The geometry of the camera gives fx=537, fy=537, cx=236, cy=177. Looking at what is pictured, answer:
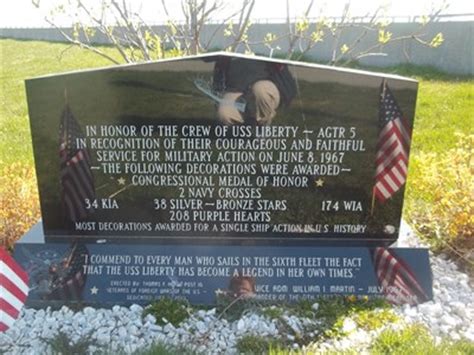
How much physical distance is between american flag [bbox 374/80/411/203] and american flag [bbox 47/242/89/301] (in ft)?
6.54

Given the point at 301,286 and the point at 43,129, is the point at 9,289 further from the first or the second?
the point at 301,286

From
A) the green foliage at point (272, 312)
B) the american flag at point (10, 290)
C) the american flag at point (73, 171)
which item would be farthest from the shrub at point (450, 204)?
the american flag at point (10, 290)

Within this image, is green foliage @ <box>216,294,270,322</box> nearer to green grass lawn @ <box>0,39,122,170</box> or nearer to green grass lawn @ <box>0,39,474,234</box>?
green grass lawn @ <box>0,39,474,234</box>

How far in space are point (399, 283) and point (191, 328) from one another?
1.38 metres

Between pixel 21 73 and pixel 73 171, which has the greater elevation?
pixel 73 171

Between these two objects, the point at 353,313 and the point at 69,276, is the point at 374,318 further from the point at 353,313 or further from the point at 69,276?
the point at 69,276

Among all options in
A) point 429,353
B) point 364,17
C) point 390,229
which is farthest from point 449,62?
point 429,353

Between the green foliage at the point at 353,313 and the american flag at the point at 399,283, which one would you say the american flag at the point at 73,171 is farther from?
the american flag at the point at 399,283

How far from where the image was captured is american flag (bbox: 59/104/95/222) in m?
3.44

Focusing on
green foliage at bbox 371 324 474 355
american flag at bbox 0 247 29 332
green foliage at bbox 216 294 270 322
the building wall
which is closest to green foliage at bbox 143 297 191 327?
green foliage at bbox 216 294 270 322

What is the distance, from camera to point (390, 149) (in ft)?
11.3

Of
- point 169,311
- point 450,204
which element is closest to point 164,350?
point 169,311

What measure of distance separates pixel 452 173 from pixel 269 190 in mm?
1556

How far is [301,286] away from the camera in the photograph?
353cm
